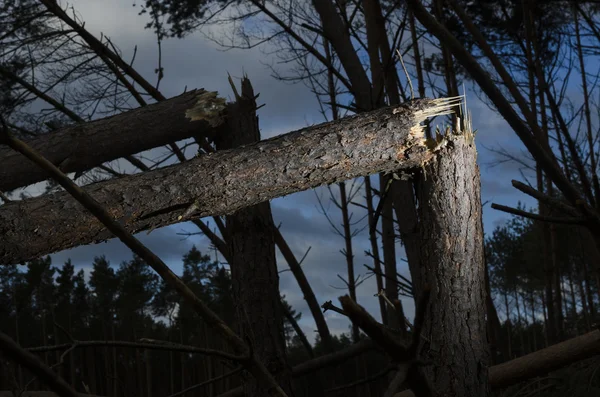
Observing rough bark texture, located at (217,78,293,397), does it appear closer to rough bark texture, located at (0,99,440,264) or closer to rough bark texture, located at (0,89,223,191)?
rough bark texture, located at (0,89,223,191)

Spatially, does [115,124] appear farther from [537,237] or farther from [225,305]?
[537,237]

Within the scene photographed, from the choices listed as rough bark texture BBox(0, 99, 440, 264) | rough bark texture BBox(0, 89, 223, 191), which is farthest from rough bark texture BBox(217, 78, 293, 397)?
rough bark texture BBox(0, 99, 440, 264)

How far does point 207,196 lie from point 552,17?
5.61m

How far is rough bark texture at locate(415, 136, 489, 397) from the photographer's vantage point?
9.42ft

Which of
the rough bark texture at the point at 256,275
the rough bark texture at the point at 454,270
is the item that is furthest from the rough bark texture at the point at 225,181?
the rough bark texture at the point at 256,275

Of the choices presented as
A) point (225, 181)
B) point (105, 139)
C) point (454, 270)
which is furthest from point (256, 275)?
point (454, 270)

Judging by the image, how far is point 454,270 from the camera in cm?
303

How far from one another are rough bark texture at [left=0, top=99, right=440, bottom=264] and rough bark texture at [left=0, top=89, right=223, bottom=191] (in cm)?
85

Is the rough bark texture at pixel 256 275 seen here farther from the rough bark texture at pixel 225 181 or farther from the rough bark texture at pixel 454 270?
the rough bark texture at pixel 454 270

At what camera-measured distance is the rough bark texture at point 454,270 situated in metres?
2.87

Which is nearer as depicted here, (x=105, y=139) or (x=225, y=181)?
(x=225, y=181)

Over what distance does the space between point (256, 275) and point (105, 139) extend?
1271 mm

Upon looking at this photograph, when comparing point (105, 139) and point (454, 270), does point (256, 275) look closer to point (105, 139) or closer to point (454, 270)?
point (105, 139)

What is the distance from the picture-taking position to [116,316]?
6.22 m
